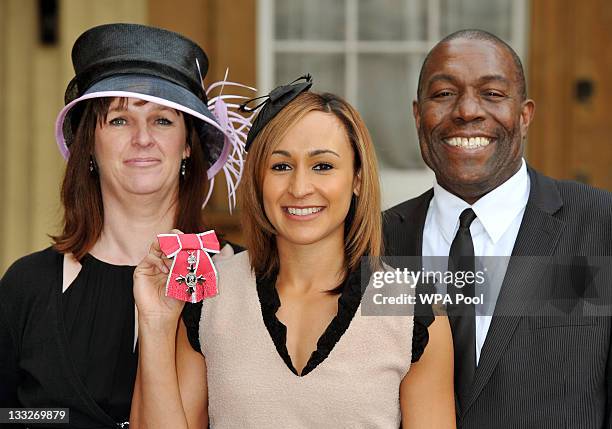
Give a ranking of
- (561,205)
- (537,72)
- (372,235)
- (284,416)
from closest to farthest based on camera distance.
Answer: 1. (284,416)
2. (372,235)
3. (561,205)
4. (537,72)

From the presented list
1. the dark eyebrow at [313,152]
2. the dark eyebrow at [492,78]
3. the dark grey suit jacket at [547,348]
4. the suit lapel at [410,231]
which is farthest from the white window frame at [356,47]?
the dark eyebrow at [313,152]

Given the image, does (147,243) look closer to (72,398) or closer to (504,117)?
(72,398)

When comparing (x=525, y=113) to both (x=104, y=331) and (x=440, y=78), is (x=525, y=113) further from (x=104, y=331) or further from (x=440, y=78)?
(x=104, y=331)

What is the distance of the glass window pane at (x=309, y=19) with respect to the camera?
5.15 m

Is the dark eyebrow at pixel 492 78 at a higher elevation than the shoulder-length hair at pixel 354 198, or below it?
higher

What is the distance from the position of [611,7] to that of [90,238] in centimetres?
318

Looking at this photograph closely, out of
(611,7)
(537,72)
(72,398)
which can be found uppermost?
(611,7)

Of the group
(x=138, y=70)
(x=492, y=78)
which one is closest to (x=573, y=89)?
(x=492, y=78)

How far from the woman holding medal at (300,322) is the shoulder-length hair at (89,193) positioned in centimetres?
39

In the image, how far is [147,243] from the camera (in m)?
2.97

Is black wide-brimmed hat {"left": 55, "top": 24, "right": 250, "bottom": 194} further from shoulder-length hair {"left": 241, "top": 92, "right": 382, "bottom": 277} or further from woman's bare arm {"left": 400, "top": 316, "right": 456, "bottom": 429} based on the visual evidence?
woman's bare arm {"left": 400, "top": 316, "right": 456, "bottom": 429}

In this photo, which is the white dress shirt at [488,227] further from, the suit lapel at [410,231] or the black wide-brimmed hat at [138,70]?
the black wide-brimmed hat at [138,70]

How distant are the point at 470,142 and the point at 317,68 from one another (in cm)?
239

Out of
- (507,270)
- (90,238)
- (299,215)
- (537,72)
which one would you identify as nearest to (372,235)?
(299,215)
